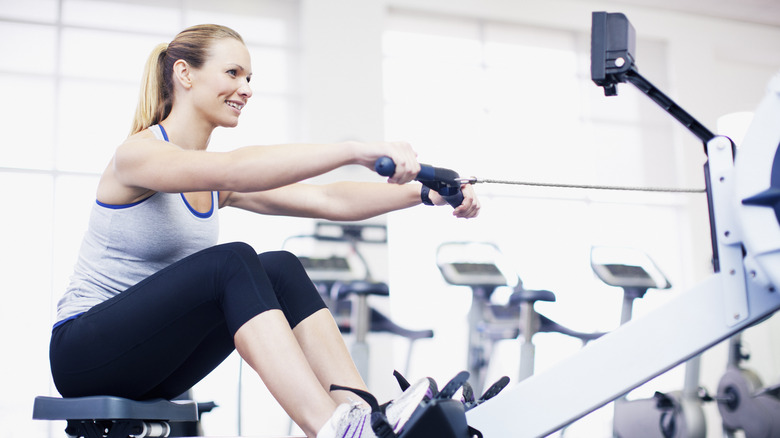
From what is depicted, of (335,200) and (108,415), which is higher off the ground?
(335,200)

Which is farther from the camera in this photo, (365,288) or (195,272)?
(365,288)

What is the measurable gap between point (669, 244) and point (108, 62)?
498cm

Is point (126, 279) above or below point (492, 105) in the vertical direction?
below

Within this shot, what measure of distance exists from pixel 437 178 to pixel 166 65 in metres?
0.69

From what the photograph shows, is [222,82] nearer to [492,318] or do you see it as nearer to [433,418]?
[433,418]

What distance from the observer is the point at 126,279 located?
1.37 meters

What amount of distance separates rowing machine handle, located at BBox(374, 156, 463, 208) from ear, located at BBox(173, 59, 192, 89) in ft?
1.90

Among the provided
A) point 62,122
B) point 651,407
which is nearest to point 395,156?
point 651,407

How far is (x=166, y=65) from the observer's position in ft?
5.14

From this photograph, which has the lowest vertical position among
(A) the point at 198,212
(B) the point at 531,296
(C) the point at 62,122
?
(B) the point at 531,296

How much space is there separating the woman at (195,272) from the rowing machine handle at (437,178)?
0.07 feet

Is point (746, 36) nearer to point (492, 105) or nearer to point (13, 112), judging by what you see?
point (492, 105)

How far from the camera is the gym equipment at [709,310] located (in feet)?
3.69

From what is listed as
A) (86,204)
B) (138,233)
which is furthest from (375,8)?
(138,233)
